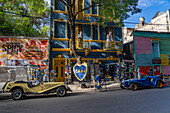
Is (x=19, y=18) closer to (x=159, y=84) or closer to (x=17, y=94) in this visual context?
(x=17, y=94)

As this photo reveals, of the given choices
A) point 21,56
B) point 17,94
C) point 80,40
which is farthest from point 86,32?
point 17,94

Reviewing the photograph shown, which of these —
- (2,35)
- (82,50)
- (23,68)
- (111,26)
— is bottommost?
(23,68)

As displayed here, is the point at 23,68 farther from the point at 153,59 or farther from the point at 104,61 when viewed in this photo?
the point at 153,59

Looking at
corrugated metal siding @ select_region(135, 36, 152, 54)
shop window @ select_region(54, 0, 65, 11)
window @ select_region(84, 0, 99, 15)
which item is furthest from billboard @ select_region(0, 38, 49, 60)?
corrugated metal siding @ select_region(135, 36, 152, 54)

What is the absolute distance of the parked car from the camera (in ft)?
27.3

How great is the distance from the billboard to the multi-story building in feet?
3.57

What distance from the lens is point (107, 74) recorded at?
59.2ft

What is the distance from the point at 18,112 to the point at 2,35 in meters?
12.8

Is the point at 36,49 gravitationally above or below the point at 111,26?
below

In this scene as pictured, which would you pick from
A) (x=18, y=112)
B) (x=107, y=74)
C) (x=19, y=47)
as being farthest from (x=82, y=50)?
(x=18, y=112)

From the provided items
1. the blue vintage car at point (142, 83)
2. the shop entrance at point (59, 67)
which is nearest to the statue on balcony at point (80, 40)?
the shop entrance at point (59, 67)

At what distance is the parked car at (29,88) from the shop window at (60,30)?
9.02m

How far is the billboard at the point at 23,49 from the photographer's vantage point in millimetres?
15078

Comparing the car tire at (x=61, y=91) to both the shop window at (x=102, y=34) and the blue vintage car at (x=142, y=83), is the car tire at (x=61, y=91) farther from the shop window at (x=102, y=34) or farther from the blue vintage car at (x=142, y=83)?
the shop window at (x=102, y=34)
